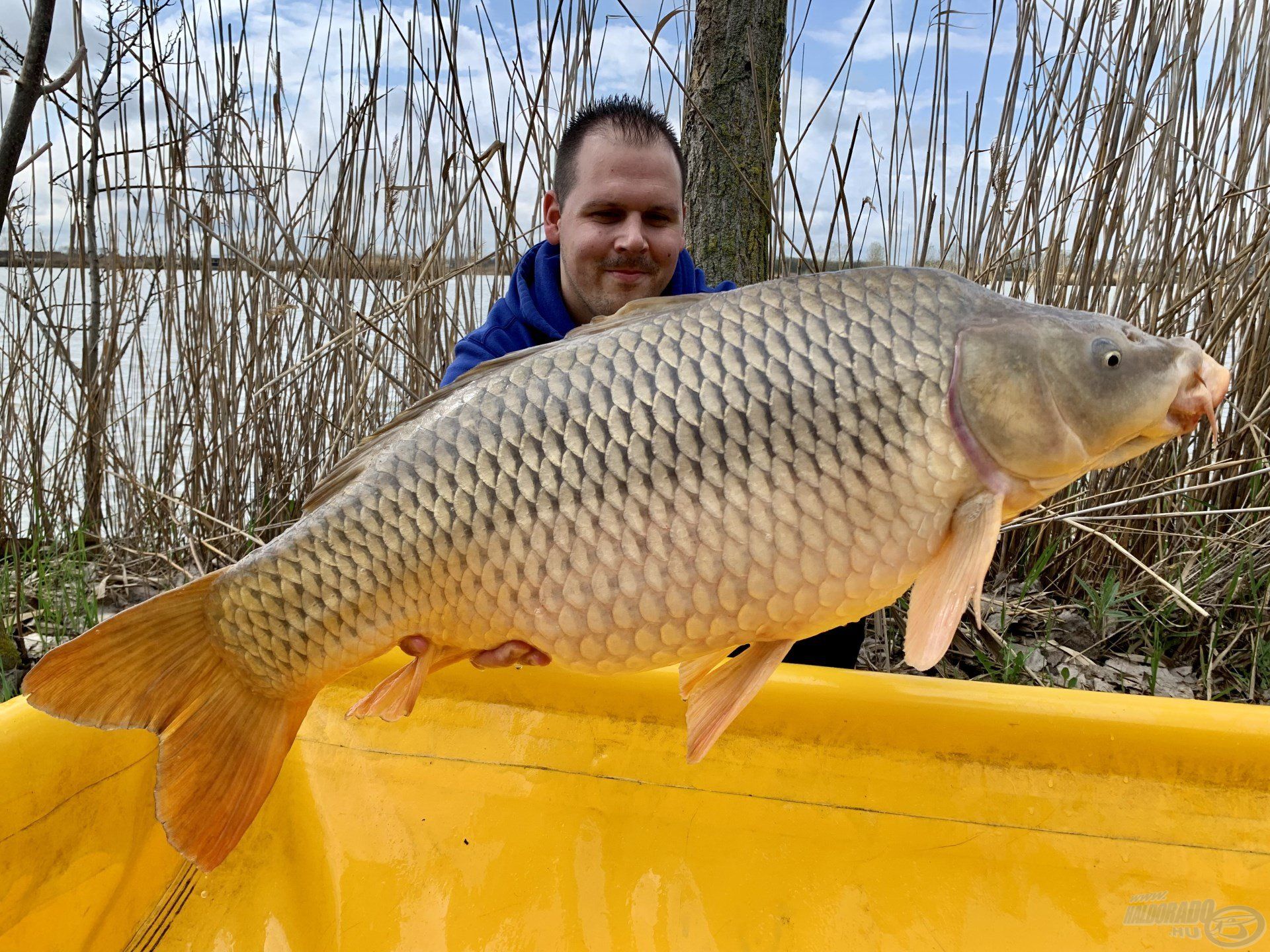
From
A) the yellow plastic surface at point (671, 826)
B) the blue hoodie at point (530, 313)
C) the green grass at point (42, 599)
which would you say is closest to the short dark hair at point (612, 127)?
the blue hoodie at point (530, 313)

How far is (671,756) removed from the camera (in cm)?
117

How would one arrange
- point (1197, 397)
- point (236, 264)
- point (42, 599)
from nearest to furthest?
point (1197, 397), point (42, 599), point (236, 264)

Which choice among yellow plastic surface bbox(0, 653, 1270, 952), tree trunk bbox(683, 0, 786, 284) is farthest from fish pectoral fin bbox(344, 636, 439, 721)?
tree trunk bbox(683, 0, 786, 284)

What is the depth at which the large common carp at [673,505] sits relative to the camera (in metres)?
0.73

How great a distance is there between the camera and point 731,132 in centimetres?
177

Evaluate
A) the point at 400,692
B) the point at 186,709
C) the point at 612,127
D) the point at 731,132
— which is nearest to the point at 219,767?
the point at 186,709

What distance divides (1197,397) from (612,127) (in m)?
1.03

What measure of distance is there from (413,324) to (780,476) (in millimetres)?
1535

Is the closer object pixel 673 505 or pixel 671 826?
pixel 673 505

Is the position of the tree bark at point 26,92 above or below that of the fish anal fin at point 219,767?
above

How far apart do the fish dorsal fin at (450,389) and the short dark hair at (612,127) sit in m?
0.70

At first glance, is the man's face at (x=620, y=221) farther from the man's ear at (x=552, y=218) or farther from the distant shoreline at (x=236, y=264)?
the distant shoreline at (x=236, y=264)

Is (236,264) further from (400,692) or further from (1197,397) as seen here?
(1197,397)

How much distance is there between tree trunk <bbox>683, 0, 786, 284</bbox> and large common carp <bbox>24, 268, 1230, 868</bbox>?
3.43 feet
